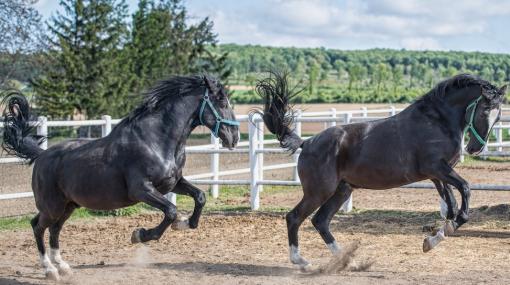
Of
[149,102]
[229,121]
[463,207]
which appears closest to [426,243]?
[463,207]

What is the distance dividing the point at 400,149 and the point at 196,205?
213 cm

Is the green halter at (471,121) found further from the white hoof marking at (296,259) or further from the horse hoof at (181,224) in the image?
the horse hoof at (181,224)

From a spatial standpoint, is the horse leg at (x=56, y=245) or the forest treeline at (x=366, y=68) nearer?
the horse leg at (x=56, y=245)

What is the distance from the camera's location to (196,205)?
7445 mm

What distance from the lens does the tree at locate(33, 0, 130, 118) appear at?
27031mm

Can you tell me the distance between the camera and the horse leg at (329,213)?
8.20 m

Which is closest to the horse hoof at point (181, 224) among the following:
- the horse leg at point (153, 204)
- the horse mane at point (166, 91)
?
the horse leg at point (153, 204)

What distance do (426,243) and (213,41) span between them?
28.5 m

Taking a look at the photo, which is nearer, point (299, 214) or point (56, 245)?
point (56, 245)

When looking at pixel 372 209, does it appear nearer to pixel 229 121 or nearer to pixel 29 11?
pixel 229 121

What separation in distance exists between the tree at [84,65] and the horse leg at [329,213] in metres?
19.9

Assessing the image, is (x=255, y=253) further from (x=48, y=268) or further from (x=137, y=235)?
(x=48, y=268)

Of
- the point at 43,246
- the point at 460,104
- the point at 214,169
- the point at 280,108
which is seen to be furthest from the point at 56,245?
the point at 214,169

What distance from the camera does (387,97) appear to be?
236ft
